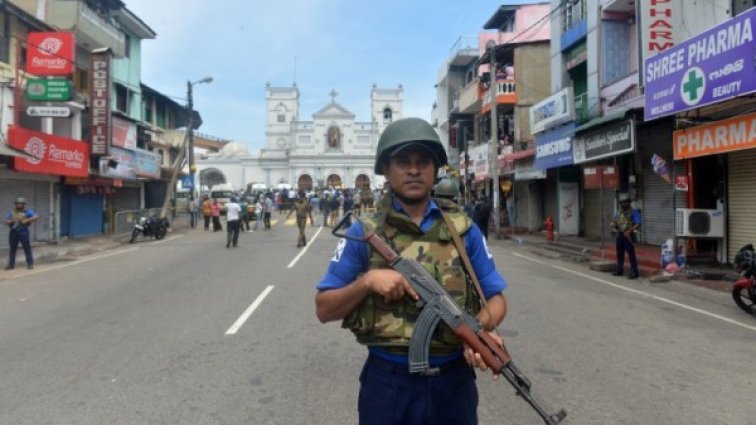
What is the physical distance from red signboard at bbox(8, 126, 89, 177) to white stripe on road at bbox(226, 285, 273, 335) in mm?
11822

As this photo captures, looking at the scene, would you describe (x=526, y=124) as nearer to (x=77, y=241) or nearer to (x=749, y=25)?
(x=749, y=25)

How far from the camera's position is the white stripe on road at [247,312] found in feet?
22.3

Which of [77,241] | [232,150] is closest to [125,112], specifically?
[77,241]

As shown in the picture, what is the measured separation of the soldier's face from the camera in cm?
215

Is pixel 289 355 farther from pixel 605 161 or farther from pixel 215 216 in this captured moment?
pixel 215 216

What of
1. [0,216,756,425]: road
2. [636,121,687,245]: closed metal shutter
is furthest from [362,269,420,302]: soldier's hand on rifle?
[636,121,687,245]: closed metal shutter

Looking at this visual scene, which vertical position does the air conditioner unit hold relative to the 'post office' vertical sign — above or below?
below

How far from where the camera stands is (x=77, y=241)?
70.1 ft

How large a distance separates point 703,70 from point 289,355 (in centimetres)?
936

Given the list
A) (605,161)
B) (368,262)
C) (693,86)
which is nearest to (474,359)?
(368,262)

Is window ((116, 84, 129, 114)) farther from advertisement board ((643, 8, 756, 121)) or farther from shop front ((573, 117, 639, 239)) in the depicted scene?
advertisement board ((643, 8, 756, 121))

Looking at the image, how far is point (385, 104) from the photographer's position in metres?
86.9

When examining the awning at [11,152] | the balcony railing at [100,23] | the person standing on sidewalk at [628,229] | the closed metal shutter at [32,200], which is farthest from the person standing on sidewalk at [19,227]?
the person standing on sidewalk at [628,229]

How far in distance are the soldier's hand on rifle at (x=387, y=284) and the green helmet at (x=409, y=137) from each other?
1.60ft
